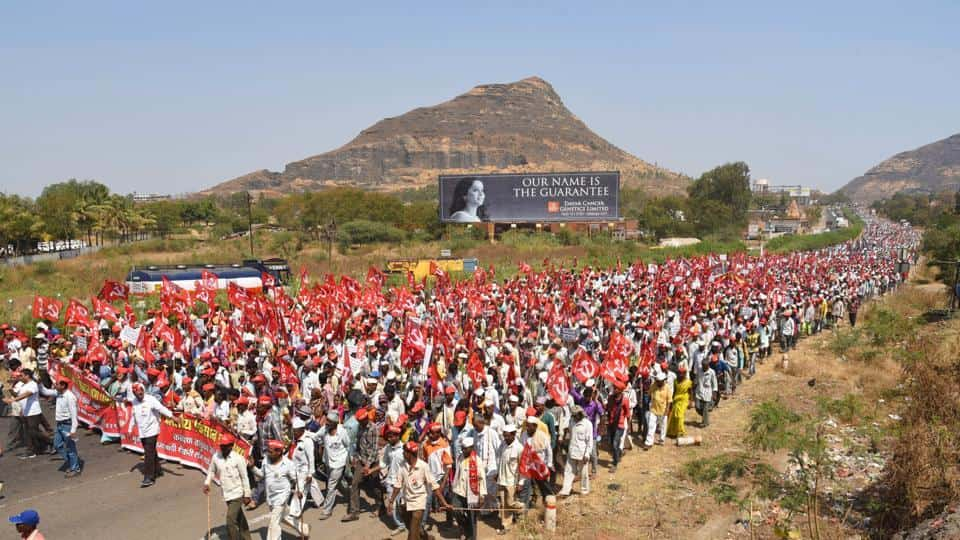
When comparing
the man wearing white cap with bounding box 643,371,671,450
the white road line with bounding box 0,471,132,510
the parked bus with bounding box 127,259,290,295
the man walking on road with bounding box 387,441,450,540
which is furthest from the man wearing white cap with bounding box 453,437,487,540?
the parked bus with bounding box 127,259,290,295

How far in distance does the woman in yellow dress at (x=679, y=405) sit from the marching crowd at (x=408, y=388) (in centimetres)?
3

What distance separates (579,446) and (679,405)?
3.19 meters

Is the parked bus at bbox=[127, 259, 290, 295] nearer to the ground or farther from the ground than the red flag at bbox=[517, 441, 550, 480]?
farther from the ground

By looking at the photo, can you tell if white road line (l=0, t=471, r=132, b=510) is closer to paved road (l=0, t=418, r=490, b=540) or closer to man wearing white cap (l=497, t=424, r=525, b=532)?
paved road (l=0, t=418, r=490, b=540)

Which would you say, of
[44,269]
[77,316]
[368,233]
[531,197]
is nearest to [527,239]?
[531,197]

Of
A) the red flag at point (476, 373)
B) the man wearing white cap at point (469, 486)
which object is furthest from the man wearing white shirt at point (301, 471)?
the red flag at point (476, 373)

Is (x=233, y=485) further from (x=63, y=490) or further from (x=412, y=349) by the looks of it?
(x=412, y=349)

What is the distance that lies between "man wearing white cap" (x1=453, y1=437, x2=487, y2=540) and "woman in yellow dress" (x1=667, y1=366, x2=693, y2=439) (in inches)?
177

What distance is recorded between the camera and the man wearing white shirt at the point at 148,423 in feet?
28.8

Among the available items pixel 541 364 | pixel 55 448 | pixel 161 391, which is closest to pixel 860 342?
pixel 541 364

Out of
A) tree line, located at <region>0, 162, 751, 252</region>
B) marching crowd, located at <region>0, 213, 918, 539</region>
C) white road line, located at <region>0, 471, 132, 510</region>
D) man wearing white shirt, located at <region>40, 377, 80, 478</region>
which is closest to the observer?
marching crowd, located at <region>0, 213, 918, 539</region>

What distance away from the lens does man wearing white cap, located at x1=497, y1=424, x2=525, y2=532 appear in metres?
7.50

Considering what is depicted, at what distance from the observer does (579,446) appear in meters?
8.35

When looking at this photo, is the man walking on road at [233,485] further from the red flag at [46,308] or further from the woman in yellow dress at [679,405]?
the red flag at [46,308]
